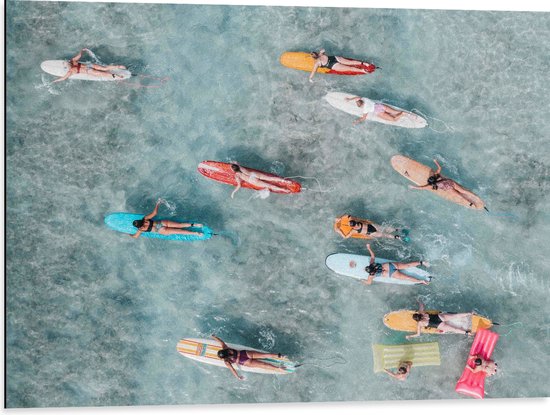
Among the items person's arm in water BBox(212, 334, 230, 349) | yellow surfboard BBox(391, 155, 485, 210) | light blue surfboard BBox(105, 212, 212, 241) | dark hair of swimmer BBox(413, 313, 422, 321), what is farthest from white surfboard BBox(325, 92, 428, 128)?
person's arm in water BBox(212, 334, 230, 349)

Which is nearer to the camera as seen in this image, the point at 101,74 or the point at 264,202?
the point at 101,74

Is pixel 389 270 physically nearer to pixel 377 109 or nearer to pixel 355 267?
pixel 355 267

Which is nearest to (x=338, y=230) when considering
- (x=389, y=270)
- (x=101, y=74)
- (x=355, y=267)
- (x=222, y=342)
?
(x=355, y=267)

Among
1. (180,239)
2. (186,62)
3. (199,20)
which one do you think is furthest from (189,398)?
(199,20)

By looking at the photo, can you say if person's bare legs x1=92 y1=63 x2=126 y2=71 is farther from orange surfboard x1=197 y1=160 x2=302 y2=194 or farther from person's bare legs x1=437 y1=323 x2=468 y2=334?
person's bare legs x1=437 y1=323 x2=468 y2=334

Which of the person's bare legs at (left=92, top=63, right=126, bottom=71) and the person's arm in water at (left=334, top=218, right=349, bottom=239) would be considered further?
the person's arm in water at (left=334, top=218, right=349, bottom=239)

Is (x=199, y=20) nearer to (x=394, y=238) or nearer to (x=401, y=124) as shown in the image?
(x=401, y=124)
